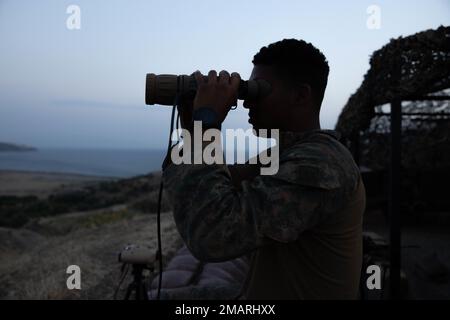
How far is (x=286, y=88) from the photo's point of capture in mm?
1374

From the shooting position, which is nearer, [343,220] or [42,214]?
[343,220]

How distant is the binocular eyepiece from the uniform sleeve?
295 mm

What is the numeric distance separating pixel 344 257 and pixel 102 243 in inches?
293

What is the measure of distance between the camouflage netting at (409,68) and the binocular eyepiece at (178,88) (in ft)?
10.8

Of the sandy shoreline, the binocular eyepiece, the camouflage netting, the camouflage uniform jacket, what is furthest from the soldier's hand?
the sandy shoreline

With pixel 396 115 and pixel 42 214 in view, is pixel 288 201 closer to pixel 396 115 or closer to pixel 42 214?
pixel 396 115

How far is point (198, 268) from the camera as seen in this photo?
4.00 meters

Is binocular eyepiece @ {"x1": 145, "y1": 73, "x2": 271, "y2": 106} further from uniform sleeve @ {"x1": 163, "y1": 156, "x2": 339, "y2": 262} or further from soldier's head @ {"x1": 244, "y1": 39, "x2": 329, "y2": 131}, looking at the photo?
uniform sleeve @ {"x1": 163, "y1": 156, "x2": 339, "y2": 262}

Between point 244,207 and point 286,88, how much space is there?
1.61 ft

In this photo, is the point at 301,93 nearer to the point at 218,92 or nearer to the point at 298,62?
the point at 298,62

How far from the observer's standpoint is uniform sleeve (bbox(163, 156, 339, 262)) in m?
1.08

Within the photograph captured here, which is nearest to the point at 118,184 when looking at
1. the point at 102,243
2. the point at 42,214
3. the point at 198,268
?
the point at 42,214

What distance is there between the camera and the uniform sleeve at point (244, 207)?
108cm

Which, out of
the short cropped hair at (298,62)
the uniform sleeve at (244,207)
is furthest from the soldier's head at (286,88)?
the uniform sleeve at (244,207)
